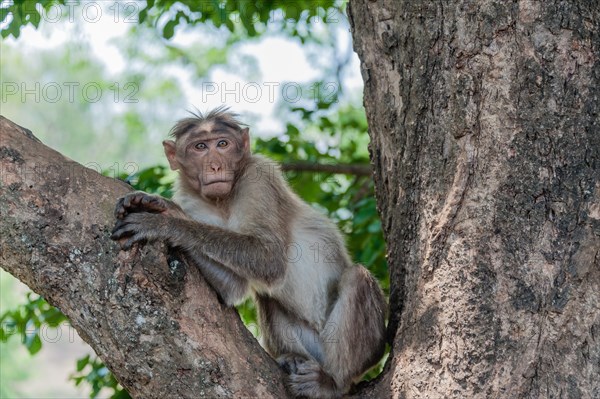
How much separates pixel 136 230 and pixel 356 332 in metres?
2.01

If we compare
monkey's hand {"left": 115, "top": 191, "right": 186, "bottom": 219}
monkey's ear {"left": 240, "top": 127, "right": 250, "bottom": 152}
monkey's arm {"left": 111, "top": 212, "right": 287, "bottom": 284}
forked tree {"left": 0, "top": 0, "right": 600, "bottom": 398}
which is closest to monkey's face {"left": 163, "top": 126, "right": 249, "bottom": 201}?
monkey's ear {"left": 240, "top": 127, "right": 250, "bottom": 152}

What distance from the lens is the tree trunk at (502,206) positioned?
4109 mm

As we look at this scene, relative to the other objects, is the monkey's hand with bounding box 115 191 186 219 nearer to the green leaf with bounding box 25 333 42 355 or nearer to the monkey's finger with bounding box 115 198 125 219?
the monkey's finger with bounding box 115 198 125 219

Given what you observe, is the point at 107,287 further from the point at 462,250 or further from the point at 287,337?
the point at 287,337

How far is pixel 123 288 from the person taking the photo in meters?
4.04

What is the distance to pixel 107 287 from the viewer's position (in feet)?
13.3

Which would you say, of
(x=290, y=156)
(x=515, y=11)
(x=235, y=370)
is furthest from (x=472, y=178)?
(x=290, y=156)

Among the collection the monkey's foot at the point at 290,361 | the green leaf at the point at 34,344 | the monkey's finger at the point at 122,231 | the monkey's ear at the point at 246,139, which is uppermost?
the monkey's ear at the point at 246,139

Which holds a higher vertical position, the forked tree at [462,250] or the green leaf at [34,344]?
the forked tree at [462,250]

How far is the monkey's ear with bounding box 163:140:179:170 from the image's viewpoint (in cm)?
640

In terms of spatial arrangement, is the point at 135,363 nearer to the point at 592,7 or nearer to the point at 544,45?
the point at 544,45

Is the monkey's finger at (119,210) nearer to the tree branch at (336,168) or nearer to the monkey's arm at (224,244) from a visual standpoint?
the monkey's arm at (224,244)

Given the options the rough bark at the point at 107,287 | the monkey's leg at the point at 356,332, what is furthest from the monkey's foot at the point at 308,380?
the rough bark at the point at 107,287

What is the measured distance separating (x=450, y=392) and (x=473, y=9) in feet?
7.12
